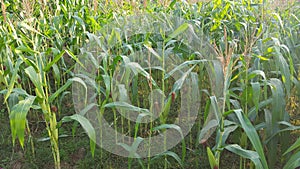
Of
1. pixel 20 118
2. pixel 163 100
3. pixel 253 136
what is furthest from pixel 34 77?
pixel 253 136

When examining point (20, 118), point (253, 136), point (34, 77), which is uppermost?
point (34, 77)

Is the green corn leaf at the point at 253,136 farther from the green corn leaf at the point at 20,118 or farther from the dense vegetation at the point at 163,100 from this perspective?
the green corn leaf at the point at 20,118

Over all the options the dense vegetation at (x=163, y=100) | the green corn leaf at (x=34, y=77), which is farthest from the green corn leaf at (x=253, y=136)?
the green corn leaf at (x=34, y=77)

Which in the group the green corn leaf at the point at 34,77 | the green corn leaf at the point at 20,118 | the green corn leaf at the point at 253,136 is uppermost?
the green corn leaf at the point at 34,77

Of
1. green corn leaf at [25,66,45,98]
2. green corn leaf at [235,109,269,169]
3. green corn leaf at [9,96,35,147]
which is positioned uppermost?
green corn leaf at [25,66,45,98]

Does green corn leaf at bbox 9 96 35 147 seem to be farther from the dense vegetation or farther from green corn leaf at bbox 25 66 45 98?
green corn leaf at bbox 25 66 45 98

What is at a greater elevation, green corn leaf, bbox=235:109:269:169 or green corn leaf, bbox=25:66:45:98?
green corn leaf, bbox=25:66:45:98

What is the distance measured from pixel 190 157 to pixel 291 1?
295 cm

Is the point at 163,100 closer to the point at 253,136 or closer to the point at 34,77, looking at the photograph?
the point at 253,136

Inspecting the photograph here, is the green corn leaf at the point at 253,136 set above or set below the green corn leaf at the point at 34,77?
below

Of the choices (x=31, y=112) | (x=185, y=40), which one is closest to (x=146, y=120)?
(x=185, y=40)

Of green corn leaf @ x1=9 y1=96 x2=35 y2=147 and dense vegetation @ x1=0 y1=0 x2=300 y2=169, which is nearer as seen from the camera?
green corn leaf @ x1=9 y1=96 x2=35 y2=147

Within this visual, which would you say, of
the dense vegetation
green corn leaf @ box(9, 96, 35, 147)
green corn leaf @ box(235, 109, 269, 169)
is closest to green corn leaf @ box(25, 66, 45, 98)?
the dense vegetation

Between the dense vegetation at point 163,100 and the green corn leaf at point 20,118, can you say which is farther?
the dense vegetation at point 163,100
